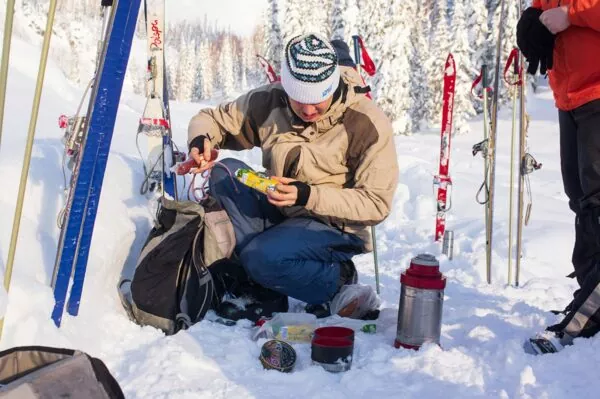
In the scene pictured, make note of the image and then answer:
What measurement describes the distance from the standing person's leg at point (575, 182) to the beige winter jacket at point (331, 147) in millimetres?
777

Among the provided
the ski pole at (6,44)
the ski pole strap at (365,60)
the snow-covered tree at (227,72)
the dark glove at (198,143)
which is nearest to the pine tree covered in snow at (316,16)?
the snow-covered tree at (227,72)

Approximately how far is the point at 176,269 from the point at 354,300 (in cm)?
94

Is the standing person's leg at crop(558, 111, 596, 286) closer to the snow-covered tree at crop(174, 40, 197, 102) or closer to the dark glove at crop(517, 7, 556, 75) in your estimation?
the dark glove at crop(517, 7, 556, 75)

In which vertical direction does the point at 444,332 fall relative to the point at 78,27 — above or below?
below

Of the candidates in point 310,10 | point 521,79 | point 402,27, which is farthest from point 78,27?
point 521,79

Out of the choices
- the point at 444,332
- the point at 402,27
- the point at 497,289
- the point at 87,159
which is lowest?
the point at 497,289

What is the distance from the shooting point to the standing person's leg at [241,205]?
3.12m

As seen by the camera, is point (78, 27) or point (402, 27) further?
point (78, 27)

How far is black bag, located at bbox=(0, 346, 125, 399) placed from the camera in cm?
137

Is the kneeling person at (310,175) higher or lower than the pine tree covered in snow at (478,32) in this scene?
lower

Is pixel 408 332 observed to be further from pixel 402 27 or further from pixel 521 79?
pixel 402 27

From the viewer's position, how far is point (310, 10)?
42.7 meters

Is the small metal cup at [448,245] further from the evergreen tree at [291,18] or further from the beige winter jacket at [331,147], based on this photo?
the evergreen tree at [291,18]

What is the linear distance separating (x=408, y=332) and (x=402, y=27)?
1260 inches
